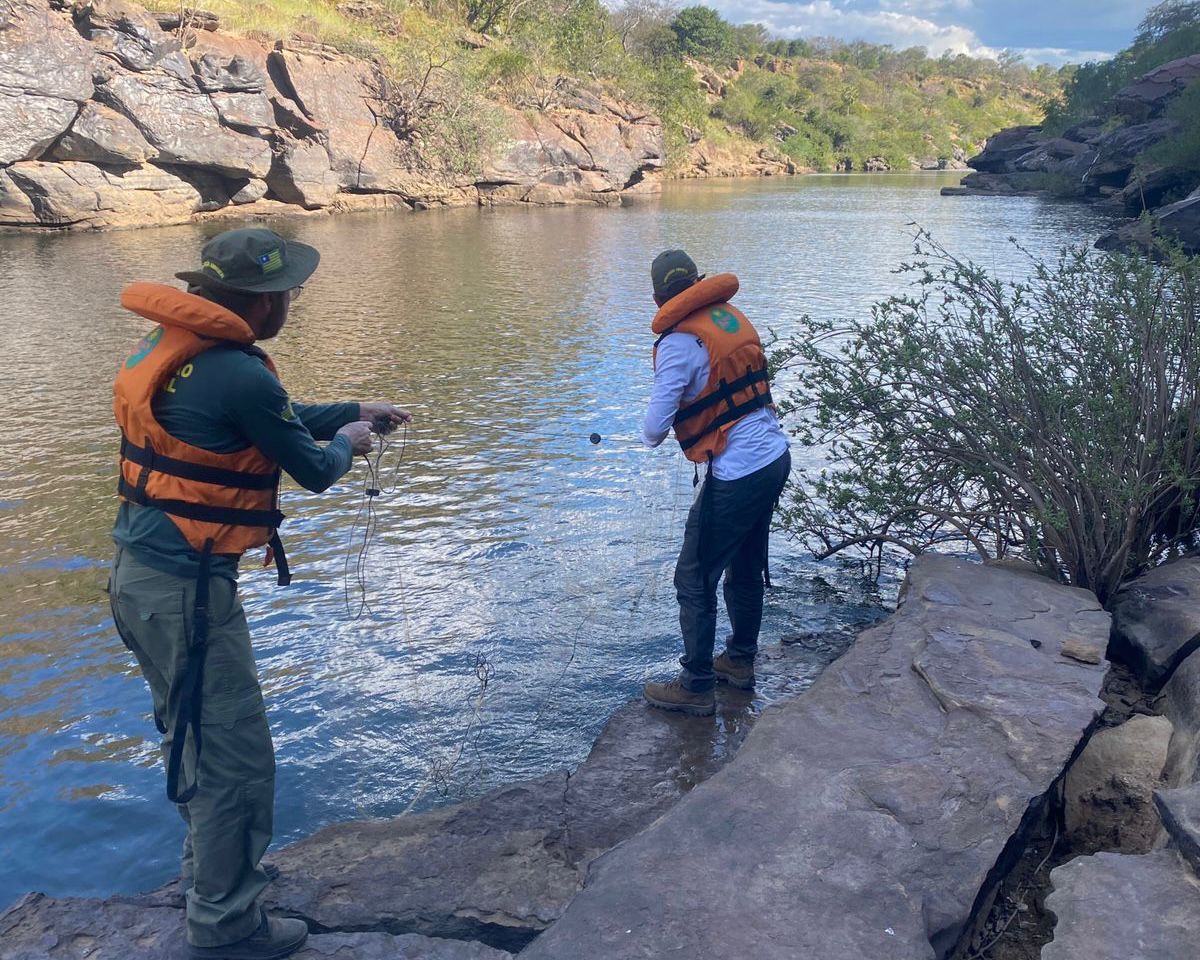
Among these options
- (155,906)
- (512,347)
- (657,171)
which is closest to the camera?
(155,906)

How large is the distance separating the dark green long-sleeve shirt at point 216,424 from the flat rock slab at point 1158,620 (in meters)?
4.13

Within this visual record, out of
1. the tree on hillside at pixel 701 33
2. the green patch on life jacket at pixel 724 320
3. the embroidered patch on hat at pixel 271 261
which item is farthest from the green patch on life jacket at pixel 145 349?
the tree on hillside at pixel 701 33

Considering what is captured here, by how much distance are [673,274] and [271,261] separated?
227 centimetres

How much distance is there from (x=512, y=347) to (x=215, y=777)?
459 inches

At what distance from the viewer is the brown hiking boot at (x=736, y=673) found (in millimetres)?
5594

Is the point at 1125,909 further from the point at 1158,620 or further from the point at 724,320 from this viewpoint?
the point at 724,320

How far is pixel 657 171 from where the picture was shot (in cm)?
5825

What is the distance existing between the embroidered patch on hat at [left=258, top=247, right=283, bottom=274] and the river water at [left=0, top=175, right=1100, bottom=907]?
8.62 feet

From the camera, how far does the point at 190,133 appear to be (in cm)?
2906

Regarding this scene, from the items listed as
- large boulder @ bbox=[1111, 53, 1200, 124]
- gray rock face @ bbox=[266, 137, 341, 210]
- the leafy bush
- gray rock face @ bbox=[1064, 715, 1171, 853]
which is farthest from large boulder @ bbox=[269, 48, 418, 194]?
gray rock face @ bbox=[1064, 715, 1171, 853]

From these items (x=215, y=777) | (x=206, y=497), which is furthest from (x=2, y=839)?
(x=206, y=497)

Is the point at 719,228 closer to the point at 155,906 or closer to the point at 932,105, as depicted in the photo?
the point at 155,906

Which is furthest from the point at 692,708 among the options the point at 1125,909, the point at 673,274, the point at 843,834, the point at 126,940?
the point at 126,940

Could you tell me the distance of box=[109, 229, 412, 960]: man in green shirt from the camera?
125 inches
